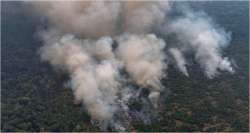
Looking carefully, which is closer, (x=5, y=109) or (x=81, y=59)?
(x=5, y=109)

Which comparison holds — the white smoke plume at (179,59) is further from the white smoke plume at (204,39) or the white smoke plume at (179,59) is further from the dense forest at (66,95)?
the white smoke plume at (204,39)

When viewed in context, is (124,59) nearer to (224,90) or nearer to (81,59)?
(81,59)

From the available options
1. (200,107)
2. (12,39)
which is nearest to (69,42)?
(12,39)

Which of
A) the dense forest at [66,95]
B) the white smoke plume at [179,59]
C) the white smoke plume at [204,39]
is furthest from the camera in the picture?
the white smoke plume at [204,39]

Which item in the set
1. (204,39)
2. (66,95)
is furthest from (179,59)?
(66,95)

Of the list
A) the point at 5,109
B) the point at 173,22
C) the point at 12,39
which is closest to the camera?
the point at 5,109

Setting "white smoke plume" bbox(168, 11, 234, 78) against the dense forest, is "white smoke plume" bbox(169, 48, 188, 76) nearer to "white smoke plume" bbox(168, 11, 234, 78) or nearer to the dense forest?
the dense forest
